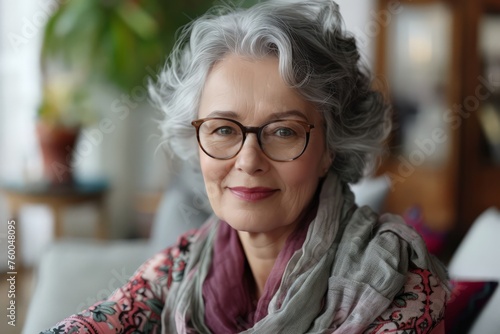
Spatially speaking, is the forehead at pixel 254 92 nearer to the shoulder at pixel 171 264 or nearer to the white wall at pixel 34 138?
the shoulder at pixel 171 264

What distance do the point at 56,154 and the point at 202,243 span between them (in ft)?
6.88

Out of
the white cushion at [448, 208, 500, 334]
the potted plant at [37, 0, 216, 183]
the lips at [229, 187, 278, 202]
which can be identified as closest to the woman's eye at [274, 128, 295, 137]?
the lips at [229, 187, 278, 202]

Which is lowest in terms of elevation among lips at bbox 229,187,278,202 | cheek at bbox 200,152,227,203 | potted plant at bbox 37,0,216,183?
lips at bbox 229,187,278,202

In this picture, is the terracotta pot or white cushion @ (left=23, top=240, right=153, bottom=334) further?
the terracotta pot

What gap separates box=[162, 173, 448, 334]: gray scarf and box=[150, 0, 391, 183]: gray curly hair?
0.37ft

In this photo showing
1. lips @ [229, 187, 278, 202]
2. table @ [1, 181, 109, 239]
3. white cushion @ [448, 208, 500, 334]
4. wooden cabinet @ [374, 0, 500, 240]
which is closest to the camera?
lips @ [229, 187, 278, 202]

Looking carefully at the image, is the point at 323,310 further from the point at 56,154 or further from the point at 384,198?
the point at 56,154

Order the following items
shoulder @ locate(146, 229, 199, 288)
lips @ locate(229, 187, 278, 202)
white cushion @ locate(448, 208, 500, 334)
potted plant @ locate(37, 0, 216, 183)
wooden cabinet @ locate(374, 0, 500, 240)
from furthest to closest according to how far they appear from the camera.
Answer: wooden cabinet @ locate(374, 0, 500, 240), potted plant @ locate(37, 0, 216, 183), white cushion @ locate(448, 208, 500, 334), shoulder @ locate(146, 229, 199, 288), lips @ locate(229, 187, 278, 202)

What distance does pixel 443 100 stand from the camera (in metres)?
4.26

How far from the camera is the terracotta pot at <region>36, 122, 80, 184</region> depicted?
324 centimetres

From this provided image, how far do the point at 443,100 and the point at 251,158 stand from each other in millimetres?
3366

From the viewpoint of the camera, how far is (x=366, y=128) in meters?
1.33

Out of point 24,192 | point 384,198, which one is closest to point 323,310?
point 384,198

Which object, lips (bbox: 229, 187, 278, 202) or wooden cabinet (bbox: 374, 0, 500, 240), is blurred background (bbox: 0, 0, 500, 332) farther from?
lips (bbox: 229, 187, 278, 202)
